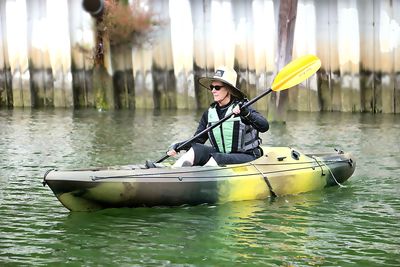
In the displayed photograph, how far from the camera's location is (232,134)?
9.21 meters

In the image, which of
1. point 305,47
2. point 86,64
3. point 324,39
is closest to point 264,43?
point 305,47

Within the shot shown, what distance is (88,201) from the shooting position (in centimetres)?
832

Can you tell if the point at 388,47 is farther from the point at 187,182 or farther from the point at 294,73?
the point at 187,182

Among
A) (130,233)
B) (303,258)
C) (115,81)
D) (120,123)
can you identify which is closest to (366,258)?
(303,258)

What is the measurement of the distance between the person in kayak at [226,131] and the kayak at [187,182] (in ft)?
0.57

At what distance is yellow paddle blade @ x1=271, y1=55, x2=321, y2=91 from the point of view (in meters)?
10.1

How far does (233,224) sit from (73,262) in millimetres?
1825

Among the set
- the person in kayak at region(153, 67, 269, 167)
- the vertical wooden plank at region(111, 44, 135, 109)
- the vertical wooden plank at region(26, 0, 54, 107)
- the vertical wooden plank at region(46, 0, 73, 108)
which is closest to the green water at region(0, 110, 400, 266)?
the person in kayak at region(153, 67, 269, 167)

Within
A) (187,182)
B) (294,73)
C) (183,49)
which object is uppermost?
(183,49)

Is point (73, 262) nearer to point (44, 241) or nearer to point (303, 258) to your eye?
point (44, 241)

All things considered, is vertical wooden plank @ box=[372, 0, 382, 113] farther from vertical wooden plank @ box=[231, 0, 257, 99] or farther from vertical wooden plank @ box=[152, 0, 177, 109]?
vertical wooden plank @ box=[152, 0, 177, 109]

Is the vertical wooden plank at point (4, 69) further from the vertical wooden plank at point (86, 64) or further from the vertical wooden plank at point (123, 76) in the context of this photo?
the vertical wooden plank at point (123, 76)

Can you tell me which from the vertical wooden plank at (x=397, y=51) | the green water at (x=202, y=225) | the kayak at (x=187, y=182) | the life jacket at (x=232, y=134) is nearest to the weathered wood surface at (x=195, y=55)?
the vertical wooden plank at (x=397, y=51)

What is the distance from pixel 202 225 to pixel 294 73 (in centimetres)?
290
